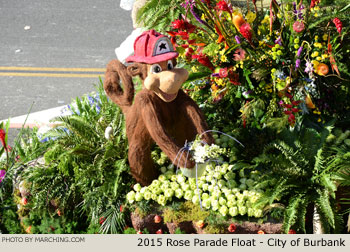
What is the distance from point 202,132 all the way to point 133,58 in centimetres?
82

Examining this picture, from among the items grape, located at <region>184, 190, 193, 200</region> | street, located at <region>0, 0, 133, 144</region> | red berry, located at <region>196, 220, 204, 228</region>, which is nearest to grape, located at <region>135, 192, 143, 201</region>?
grape, located at <region>184, 190, 193, 200</region>

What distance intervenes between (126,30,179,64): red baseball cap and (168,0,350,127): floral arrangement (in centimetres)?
95

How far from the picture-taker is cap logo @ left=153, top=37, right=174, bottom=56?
3742 mm

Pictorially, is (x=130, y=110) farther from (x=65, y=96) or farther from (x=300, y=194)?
(x=65, y=96)

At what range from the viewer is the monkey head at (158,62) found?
12.3 ft

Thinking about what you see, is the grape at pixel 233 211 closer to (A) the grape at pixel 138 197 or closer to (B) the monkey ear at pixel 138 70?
(A) the grape at pixel 138 197

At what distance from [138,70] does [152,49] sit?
0.30m

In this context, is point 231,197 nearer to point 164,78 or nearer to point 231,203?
point 231,203

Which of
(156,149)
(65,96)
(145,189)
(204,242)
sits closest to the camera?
(204,242)

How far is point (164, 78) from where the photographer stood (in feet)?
12.4

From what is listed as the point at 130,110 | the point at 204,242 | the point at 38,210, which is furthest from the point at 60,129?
the point at 204,242

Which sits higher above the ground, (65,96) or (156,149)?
(65,96)

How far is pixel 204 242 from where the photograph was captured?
12.5 feet

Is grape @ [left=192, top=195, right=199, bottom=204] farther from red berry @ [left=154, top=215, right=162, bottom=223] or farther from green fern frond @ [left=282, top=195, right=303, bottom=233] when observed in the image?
green fern frond @ [left=282, top=195, right=303, bottom=233]
